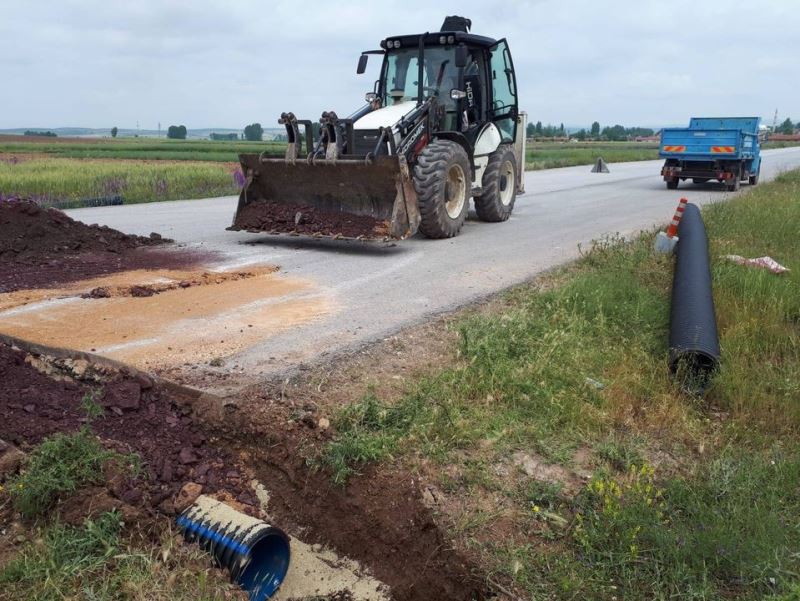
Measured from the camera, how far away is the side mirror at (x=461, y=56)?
9539mm

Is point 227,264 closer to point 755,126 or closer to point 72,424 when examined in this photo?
point 72,424

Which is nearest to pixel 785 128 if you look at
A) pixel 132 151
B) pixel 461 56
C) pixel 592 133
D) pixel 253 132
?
pixel 592 133

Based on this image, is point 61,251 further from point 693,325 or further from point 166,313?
point 693,325

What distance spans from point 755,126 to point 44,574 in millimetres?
20614

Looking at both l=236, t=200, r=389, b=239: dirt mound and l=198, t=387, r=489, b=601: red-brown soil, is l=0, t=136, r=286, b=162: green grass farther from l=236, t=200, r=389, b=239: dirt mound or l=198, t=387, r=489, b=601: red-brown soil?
l=198, t=387, r=489, b=601: red-brown soil

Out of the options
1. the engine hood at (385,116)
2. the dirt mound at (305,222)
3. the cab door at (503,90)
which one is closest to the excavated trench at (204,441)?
the dirt mound at (305,222)

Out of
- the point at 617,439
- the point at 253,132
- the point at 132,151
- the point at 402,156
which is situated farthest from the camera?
the point at 253,132

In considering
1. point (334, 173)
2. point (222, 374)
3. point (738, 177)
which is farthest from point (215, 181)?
point (222, 374)

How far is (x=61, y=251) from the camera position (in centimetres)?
812

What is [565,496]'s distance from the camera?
3.49 m

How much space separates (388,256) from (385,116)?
94.9 inches

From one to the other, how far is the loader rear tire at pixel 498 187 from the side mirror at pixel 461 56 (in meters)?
2.02

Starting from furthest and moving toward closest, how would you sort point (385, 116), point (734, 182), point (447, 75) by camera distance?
point (734, 182) < point (447, 75) < point (385, 116)

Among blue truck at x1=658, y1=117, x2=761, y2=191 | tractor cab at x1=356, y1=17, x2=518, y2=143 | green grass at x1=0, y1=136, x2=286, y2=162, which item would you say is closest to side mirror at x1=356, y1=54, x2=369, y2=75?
tractor cab at x1=356, y1=17, x2=518, y2=143
